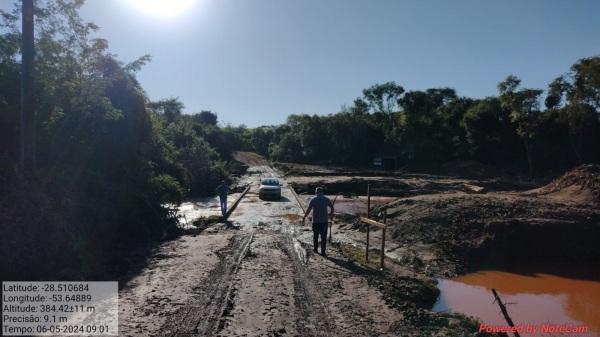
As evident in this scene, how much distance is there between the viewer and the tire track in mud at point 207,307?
20.7 feet

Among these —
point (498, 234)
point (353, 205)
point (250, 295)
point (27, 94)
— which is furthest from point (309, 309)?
point (353, 205)

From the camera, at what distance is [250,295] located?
8.03 m

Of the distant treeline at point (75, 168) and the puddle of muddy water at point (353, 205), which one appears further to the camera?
the puddle of muddy water at point (353, 205)

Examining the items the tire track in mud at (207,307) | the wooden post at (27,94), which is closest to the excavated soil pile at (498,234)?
the tire track in mud at (207,307)

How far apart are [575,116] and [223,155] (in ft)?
149

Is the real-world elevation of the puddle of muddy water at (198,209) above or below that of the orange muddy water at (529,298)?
above

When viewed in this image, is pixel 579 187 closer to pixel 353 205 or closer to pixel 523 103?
pixel 353 205

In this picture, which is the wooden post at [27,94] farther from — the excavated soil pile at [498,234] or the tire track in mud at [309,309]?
the excavated soil pile at [498,234]

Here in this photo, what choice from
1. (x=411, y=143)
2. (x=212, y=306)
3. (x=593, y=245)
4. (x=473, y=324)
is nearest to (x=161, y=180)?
(x=212, y=306)

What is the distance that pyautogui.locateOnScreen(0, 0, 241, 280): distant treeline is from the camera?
907 cm

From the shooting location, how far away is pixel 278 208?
24828 millimetres

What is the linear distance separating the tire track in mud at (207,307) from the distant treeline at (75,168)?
2519 millimetres

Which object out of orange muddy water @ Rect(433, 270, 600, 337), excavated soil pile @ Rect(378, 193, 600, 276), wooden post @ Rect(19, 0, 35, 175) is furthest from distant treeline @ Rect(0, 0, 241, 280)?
excavated soil pile @ Rect(378, 193, 600, 276)

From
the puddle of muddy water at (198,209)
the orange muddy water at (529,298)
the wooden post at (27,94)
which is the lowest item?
the orange muddy water at (529,298)
